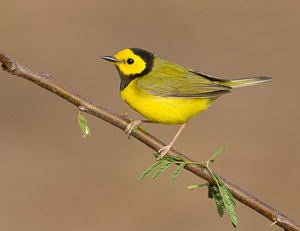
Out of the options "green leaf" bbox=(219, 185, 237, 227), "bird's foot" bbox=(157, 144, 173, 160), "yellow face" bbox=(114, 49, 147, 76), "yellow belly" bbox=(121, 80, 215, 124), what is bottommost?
"green leaf" bbox=(219, 185, 237, 227)

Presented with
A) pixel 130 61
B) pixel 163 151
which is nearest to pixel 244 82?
pixel 130 61

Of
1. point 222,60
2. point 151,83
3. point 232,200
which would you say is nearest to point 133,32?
point 222,60

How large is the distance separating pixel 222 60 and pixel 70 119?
562 cm

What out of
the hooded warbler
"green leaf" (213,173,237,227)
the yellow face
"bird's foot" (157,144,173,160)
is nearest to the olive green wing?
the hooded warbler

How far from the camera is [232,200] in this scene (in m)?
3.44

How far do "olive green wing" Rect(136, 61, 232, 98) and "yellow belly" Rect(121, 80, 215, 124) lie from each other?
0.06 m

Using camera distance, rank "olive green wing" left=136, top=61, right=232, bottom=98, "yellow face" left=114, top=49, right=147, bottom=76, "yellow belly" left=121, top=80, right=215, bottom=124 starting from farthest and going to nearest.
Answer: "yellow face" left=114, top=49, right=147, bottom=76 < "olive green wing" left=136, top=61, right=232, bottom=98 < "yellow belly" left=121, top=80, right=215, bottom=124

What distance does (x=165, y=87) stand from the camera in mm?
5246

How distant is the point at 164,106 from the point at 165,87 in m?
0.28

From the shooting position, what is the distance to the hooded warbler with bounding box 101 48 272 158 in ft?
16.5

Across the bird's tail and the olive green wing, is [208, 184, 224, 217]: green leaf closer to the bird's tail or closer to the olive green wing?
the olive green wing

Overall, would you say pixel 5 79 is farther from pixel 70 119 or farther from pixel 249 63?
pixel 249 63

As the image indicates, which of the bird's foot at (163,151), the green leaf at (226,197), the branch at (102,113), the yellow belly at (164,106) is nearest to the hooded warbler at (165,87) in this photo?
the yellow belly at (164,106)

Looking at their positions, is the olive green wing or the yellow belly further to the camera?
the olive green wing
